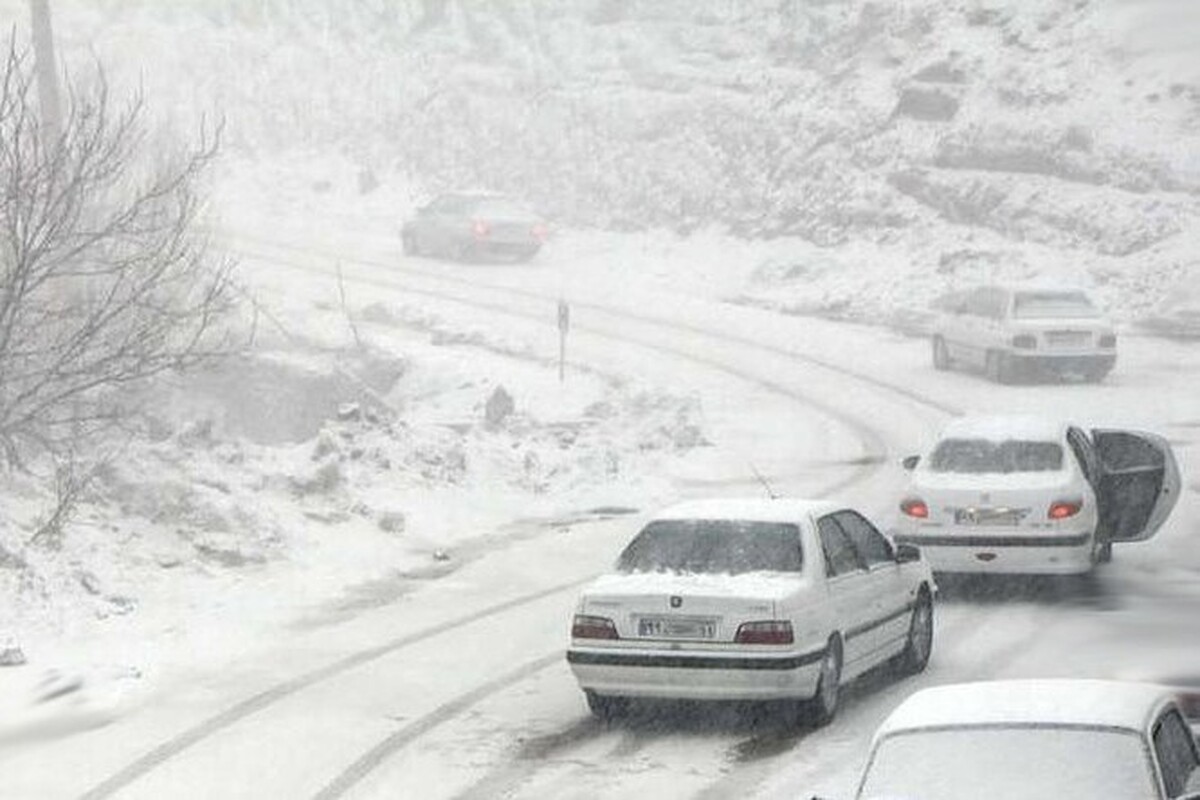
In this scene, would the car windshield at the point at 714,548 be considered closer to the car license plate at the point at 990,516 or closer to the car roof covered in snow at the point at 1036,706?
the car license plate at the point at 990,516

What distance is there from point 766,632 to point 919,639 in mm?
2556

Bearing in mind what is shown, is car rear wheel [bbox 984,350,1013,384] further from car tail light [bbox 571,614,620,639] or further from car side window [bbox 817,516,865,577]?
car tail light [bbox 571,614,620,639]

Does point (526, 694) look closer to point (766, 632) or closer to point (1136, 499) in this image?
point (766, 632)

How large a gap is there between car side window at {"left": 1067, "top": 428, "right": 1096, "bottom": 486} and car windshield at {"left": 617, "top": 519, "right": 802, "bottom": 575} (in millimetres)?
5469

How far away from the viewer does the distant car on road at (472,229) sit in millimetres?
44281

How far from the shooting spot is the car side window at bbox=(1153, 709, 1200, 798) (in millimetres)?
7832

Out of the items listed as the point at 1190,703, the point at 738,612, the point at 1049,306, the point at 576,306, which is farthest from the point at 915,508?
the point at 576,306

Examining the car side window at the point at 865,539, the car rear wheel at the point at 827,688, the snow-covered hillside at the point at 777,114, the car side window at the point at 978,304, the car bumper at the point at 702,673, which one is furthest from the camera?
the snow-covered hillside at the point at 777,114

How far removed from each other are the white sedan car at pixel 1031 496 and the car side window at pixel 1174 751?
892 cm

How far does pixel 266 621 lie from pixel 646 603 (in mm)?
5293

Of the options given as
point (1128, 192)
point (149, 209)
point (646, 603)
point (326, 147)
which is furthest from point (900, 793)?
point (326, 147)

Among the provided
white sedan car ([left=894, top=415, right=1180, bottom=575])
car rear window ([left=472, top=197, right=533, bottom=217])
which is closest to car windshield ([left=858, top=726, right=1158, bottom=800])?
white sedan car ([left=894, top=415, right=1180, bottom=575])

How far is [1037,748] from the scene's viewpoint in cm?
778

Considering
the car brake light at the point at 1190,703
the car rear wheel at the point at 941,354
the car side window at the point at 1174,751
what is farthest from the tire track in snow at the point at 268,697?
the car rear wheel at the point at 941,354
